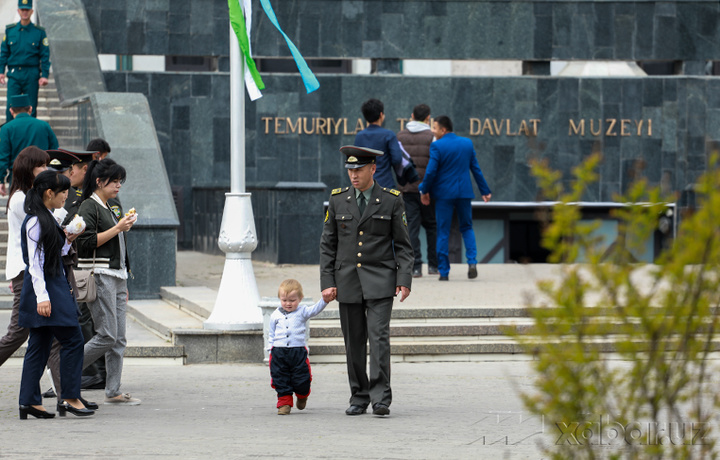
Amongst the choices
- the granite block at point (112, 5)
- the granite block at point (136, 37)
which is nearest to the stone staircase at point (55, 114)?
the granite block at point (136, 37)

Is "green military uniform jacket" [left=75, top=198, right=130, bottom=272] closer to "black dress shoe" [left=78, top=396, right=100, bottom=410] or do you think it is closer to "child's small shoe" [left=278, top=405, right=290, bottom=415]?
"black dress shoe" [left=78, top=396, right=100, bottom=410]

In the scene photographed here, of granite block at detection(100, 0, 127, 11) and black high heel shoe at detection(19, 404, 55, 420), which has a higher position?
granite block at detection(100, 0, 127, 11)

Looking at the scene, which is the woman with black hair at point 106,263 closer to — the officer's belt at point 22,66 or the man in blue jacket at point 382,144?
the man in blue jacket at point 382,144

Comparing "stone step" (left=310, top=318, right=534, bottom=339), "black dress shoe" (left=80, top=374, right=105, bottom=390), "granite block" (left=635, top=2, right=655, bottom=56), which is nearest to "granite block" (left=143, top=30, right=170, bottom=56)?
"granite block" (left=635, top=2, right=655, bottom=56)

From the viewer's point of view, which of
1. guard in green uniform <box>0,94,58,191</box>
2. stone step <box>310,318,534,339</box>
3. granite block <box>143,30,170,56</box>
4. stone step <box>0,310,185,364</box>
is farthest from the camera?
granite block <box>143,30,170,56</box>

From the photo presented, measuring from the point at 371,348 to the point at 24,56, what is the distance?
9.05 m

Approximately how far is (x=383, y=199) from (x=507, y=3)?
40.3ft

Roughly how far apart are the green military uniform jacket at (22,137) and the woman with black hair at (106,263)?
516 centimetres

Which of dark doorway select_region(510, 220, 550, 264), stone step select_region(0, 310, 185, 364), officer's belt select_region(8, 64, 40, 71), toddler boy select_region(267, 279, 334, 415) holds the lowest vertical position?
dark doorway select_region(510, 220, 550, 264)

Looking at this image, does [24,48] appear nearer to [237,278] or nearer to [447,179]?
[447,179]

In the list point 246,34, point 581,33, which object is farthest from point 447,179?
point 581,33

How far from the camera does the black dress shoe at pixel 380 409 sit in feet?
25.0

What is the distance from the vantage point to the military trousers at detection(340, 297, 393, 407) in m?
7.75

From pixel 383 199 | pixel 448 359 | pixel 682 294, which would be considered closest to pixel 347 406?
pixel 383 199
